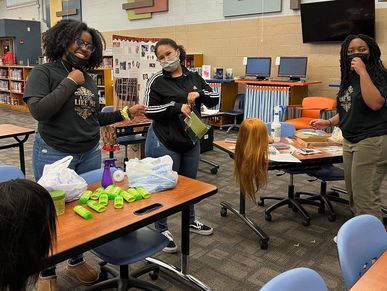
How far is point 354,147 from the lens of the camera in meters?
2.50

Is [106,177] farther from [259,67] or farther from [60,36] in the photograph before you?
[259,67]

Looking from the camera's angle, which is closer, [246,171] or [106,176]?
[106,176]

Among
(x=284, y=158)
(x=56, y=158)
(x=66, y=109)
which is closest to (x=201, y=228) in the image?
(x=284, y=158)

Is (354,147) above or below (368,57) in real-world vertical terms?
below

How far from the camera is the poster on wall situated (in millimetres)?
5176

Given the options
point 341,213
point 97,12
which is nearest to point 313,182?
point 341,213

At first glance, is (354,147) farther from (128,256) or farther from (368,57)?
(128,256)

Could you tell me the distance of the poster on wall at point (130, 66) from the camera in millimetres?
5176

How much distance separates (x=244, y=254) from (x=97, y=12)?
8.91m

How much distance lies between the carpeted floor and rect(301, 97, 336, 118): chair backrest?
246 centimetres

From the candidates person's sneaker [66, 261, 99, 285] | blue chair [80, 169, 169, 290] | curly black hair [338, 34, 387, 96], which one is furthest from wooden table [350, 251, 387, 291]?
person's sneaker [66, 261, 99, 285]

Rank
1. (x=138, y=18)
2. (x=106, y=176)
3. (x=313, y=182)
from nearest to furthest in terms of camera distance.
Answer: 1. (x=106, y=176)
2. (x=313, y=182)
3. (x=138, y=18)

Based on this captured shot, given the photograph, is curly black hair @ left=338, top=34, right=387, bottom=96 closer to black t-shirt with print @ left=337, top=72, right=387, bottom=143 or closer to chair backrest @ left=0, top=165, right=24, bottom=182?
black t-shirt with print @ left=337, top=72, right=387, bottom=143

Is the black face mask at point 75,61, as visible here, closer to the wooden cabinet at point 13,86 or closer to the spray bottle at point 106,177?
the spray bottle at point 106,177
